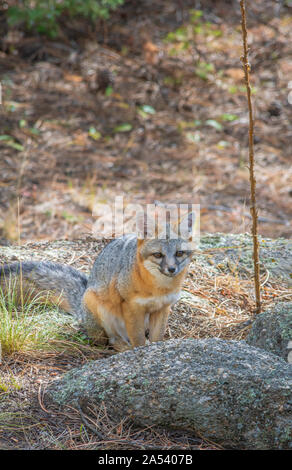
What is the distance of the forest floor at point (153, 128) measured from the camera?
7.64 metres

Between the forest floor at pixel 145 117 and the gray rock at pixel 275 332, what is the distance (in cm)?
358

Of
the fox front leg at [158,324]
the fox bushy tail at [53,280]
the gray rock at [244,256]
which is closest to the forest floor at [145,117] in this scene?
the gray rock at [244,256]

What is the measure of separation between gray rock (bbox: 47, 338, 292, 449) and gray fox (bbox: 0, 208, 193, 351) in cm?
89

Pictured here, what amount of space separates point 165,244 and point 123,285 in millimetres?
492

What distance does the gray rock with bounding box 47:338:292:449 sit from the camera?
284 cm

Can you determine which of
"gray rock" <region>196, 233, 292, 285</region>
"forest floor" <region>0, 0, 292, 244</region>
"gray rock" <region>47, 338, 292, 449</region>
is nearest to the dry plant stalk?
"gray rock" <region>196, 233, 292, 285</region>

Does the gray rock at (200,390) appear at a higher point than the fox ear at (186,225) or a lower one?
lower

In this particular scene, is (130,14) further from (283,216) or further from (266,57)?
(283,216)

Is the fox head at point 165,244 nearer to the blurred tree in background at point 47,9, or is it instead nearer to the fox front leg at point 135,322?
the fox front leg at point 135,322

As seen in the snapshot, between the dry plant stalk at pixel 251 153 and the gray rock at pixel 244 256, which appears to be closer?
the dry plant stalk at pixel 251 153

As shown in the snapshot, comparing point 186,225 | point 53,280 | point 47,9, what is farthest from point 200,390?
point 47,9

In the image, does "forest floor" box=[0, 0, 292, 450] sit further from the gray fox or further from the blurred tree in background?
the blurred tree in background

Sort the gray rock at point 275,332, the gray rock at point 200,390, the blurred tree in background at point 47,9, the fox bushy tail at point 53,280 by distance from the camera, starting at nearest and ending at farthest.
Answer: the gray rock at point 200,390 → the gray rock at point 275,332 → the fox bushy tail at point 53,280 → the blurred tree in background at point 47,9

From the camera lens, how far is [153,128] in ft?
35.2
